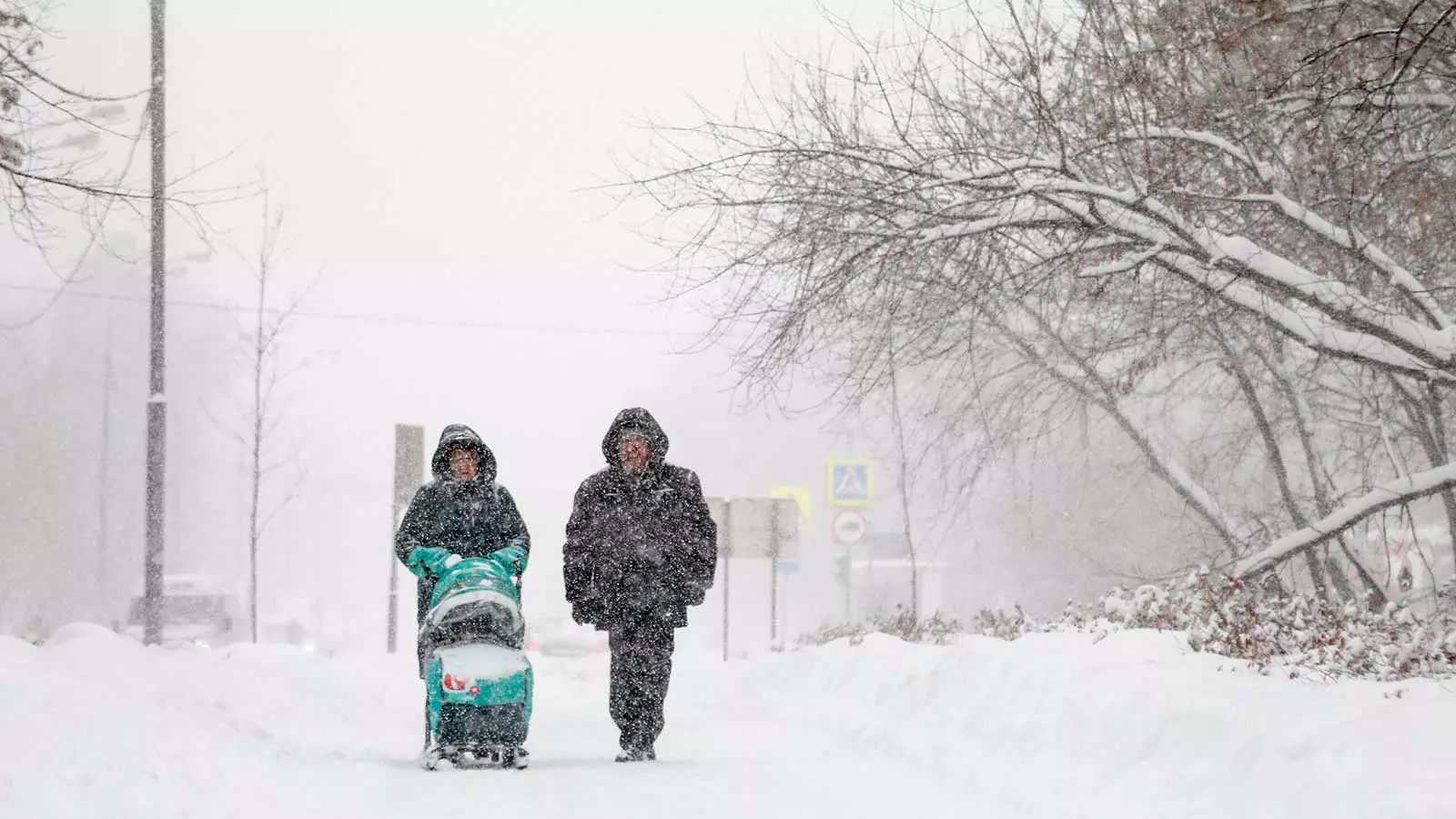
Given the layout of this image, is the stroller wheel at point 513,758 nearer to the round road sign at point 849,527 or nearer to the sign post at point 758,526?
the sign post at point 758,526

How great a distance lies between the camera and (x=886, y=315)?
41.1 feet

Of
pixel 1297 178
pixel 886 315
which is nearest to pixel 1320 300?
pixel 1297 178

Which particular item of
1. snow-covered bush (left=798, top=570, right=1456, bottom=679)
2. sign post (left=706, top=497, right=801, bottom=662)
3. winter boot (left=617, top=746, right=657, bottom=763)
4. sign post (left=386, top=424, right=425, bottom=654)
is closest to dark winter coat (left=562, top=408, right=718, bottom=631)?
winter boot (left=617, top=746, right=657, bottom=763)

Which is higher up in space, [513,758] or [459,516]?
[459,516]

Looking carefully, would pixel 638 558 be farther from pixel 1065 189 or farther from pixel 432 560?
pixel 1065 189

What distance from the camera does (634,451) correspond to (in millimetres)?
9109

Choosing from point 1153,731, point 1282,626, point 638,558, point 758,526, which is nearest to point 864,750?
point 638,558

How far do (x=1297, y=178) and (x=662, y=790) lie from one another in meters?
8.07

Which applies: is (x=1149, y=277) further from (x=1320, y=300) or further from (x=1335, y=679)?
(x=1335, y=679)

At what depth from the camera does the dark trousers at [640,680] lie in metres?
9.17

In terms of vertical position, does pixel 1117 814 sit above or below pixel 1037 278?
below

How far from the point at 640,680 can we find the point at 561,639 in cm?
2750

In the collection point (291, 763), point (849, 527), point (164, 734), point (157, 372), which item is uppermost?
point (157, 372)

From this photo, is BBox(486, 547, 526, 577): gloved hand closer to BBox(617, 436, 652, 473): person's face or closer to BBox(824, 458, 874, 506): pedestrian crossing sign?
BBox(617, 436, 652, 473): person's face
